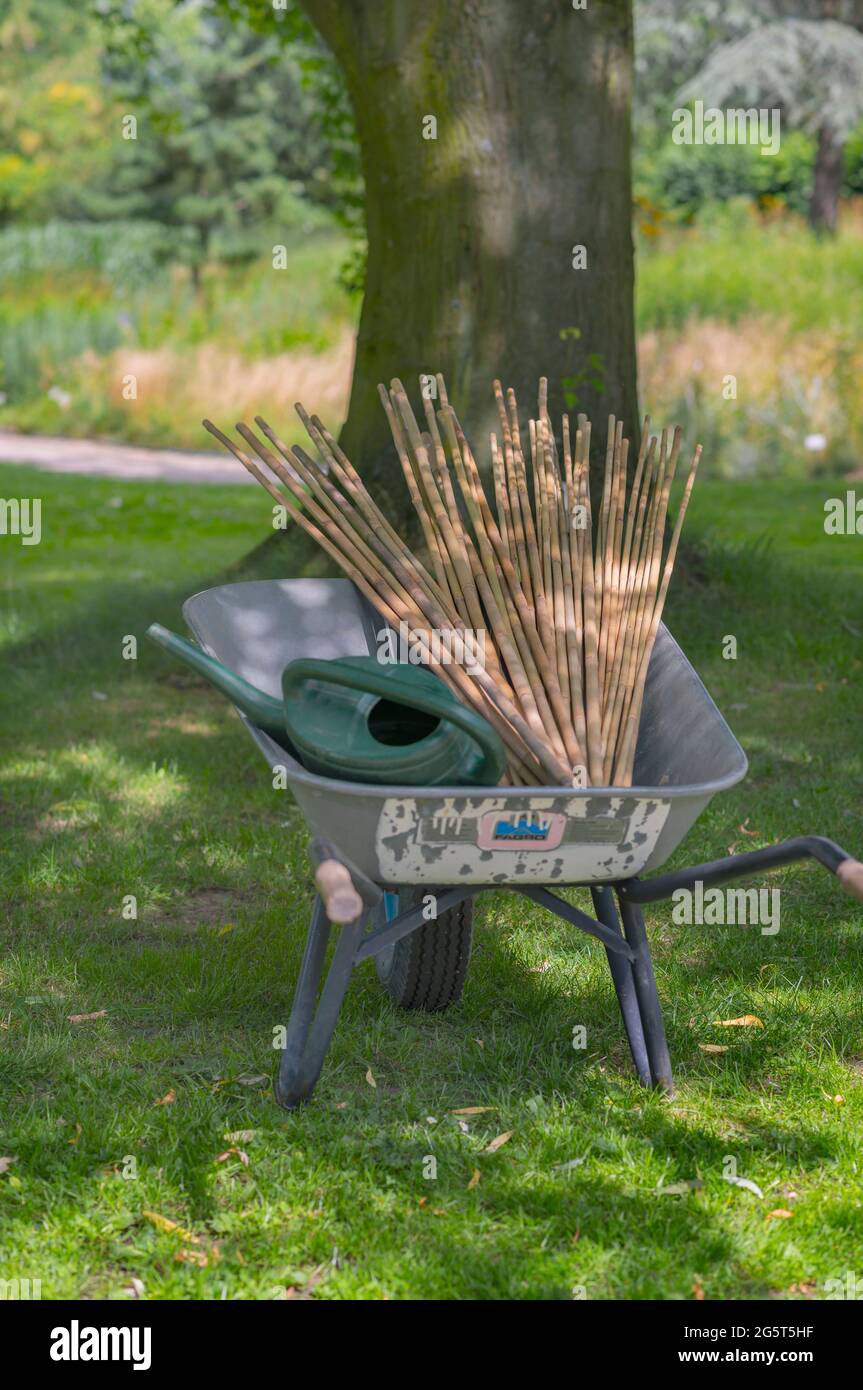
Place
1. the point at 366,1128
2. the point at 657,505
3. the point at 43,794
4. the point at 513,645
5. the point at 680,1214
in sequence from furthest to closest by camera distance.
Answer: the point at 43,794
the point at 657,505
the point at 513,645
the point at 366,1128
the point at 680,1214

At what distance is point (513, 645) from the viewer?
124 inches

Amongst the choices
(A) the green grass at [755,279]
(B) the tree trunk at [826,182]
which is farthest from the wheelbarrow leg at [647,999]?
(B) the tree trunk at [826,182]

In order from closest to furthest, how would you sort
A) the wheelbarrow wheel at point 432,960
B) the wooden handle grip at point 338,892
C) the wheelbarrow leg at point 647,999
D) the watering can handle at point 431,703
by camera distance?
the wooden handle grip at point 338,892
the watering can handle at point 431,703
the wheelbarrow leg at point 647,999
the wheelbarrow wheel at point 432,960

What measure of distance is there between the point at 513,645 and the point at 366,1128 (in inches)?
39.4

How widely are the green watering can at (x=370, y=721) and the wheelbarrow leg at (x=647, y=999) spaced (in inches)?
19.8

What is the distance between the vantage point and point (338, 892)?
2361 mm

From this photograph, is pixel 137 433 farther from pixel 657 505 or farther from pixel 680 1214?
pixel 680 1214

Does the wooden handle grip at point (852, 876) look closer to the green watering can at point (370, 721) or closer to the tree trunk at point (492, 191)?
the green watering can at point (370, 721)

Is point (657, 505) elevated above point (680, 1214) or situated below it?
above

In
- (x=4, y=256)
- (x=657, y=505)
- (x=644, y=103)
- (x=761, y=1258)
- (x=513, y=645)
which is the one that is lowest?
(x=761, y=1258)

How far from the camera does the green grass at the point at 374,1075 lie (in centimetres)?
255

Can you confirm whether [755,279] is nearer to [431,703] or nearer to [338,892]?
[431,703]

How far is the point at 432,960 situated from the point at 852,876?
1.12m
